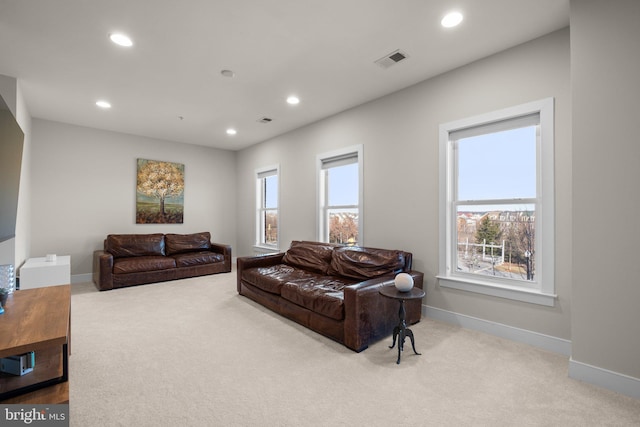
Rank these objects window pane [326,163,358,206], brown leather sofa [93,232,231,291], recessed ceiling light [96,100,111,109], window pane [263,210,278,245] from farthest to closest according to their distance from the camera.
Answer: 1. window pane [263,210,278,245]
2. brown leather sofa [93,232,231,291]
3. window pane [326,163,358,206]
4. recessed ceiling light [96,100,111,109]

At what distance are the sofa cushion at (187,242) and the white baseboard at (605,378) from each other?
5.97m

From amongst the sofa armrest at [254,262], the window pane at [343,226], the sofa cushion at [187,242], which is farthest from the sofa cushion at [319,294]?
the sofa cushion at [187,242]

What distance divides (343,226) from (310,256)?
76 centimetres

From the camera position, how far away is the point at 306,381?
210 cm

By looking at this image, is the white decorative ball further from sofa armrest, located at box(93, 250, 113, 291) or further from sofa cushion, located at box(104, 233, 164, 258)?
sofa cushion, located at box(104, 233, 164, 258)

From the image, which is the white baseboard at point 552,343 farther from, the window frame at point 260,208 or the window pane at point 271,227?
the window frame at point 260,208

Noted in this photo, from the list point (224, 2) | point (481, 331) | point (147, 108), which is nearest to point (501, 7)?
point (224, 2)

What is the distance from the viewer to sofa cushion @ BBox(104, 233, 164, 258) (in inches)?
205

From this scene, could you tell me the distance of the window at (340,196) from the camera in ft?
14.3

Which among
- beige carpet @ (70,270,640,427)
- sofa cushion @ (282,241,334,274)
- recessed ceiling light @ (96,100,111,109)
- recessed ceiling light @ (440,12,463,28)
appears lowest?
beige carpet @ (70,270,640,427)

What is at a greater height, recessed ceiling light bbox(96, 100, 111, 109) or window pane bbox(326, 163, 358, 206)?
recessed ceiling light bbox(96, 100, 111, 109)

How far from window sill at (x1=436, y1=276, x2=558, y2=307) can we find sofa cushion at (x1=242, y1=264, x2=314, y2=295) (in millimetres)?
1704

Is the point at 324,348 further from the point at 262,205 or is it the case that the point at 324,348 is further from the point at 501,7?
the point at 262,205

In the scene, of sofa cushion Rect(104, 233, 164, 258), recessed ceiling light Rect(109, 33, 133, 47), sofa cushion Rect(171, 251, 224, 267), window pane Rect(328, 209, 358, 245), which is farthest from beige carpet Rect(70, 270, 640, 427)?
recessed ceiling light Rect(109, 33, 133, 47)
